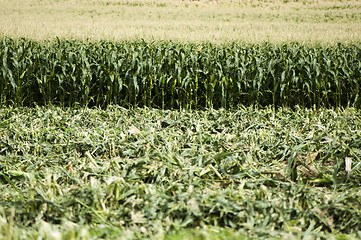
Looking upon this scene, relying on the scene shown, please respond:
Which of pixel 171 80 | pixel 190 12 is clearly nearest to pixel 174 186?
pixel 171 80

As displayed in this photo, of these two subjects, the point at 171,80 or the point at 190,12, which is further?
the point at 190,12

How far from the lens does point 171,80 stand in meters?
5.29

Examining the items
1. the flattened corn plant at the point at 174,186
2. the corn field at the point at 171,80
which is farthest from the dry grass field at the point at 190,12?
the flattened corn plant at the point at 174,186

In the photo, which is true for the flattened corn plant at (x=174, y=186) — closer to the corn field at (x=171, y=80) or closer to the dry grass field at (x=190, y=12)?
the corn field at (x=171, y=80)

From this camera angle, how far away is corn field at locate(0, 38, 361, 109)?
5238mm

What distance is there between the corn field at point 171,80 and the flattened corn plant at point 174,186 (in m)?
1.71

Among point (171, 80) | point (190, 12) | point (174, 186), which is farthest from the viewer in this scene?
point (190, 12)

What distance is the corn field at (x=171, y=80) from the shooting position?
5.24 metres

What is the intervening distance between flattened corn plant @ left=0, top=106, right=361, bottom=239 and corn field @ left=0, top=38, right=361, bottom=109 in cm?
171

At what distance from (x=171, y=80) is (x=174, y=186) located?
332cm

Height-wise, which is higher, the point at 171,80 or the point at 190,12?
the point at 190,12

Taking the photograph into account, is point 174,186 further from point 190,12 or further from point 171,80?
point 190,12

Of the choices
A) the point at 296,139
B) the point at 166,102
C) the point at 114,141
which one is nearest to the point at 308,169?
the point at 296,139

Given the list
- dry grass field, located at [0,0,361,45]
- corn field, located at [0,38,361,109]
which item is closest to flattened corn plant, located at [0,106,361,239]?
corn field, located at [0,38,361,109]
